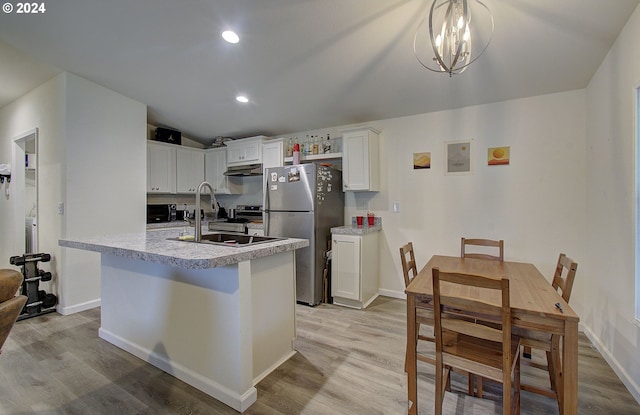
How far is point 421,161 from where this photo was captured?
11.5 ft

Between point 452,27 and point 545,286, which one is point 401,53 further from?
point 545,286

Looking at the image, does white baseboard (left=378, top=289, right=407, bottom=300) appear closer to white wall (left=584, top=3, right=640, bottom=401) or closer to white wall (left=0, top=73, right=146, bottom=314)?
white wall (left=584, top=3, right=640, bottom=401)

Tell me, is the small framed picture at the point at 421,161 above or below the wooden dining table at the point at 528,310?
above

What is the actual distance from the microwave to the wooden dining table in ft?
13.7

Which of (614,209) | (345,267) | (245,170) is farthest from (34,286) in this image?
(614,209)

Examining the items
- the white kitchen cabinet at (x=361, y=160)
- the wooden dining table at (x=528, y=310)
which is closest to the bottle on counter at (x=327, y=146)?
the white kitchen cabinet at (x=361, y=160)

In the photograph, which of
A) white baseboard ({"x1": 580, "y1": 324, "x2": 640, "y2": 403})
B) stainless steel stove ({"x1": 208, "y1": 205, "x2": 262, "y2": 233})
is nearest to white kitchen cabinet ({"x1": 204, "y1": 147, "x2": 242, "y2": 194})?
stainless steel stove ({"x1": 208, "y1": 205, "x2": 262, "y2": 233})

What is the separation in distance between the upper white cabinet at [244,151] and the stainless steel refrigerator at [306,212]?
31.4 inches

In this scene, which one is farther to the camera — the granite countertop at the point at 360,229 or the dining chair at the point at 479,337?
the granite countertop at the point at 360,229

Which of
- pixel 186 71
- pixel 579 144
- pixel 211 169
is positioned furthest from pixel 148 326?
pixel 579 144

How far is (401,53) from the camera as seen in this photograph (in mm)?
2434

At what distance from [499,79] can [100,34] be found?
3629mm

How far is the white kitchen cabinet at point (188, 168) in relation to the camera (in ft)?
15.3

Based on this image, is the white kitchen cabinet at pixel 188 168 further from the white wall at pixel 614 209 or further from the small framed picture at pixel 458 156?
the white wall at pixel 614 209
